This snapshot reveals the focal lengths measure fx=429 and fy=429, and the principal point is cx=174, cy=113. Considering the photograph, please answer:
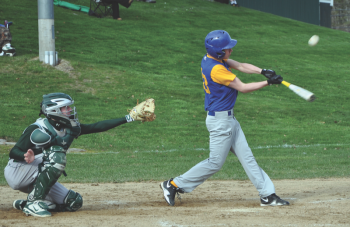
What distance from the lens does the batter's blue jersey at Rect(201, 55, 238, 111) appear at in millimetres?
5648

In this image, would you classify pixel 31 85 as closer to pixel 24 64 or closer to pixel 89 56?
pixel 24 64

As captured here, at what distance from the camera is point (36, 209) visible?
17.5 feet

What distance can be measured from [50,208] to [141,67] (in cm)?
1607

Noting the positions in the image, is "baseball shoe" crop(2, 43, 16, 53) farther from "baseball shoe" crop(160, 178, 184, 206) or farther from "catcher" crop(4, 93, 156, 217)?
"baseball shoe" crop(160, 178, 184, 206)

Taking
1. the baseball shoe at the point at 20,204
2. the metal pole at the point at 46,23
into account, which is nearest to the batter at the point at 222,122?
the baseball shoe at the point at 20,204

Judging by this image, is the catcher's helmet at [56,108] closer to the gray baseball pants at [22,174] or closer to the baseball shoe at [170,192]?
the gray baseball pants at [22,174]

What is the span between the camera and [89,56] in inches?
841

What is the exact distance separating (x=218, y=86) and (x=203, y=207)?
170 centimetres

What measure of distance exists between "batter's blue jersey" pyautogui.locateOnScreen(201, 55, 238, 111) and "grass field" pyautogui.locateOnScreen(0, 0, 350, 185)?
326cm

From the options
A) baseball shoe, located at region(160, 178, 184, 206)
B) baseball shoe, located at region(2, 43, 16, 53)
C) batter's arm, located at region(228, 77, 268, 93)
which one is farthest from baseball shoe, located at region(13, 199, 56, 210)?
baseball shoe, located at region(2, 43, 16, 53)

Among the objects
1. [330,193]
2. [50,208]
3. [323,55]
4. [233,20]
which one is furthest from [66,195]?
[233,20]

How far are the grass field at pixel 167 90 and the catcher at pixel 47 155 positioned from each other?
2761mm

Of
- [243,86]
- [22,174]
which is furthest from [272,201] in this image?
[22,174]

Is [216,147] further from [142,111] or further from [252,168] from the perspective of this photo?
[142,111]
